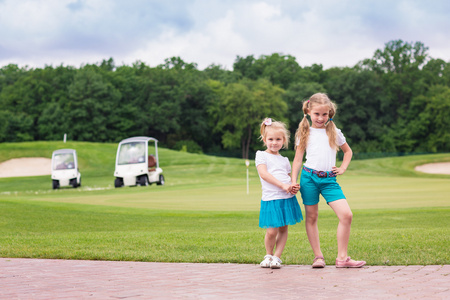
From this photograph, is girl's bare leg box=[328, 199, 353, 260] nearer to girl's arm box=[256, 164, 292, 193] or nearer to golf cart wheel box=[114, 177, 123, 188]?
girl's arm box=[256, 164, 292, 193]

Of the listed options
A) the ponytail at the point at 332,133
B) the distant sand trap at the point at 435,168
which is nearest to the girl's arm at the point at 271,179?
the ponytail at the point at 332,133

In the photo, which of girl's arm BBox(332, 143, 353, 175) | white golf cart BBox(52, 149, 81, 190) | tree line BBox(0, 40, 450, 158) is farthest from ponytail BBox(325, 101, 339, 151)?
tree line BBox(0, 40, 450, 158)

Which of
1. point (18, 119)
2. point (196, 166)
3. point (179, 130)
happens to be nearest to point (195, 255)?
point (196, 166)

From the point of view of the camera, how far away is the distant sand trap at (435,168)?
138 feet

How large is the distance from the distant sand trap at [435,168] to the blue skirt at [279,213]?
3834cm

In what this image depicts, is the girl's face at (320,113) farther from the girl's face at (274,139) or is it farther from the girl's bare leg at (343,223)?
the girl's bare leg at (343,223)

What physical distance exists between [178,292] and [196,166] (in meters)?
37.0

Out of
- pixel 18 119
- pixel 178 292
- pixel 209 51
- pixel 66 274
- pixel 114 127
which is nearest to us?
pixel 178 292

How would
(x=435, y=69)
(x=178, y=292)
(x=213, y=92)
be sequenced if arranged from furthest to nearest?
1. (x=435, y=69)
2. (x=213, y=92)
3. (x=178, y=292)

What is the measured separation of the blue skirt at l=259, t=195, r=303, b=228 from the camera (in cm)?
602

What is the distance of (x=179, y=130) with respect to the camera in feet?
246

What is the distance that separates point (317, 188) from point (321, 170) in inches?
7.9

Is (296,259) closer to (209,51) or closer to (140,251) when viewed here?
(140,251)

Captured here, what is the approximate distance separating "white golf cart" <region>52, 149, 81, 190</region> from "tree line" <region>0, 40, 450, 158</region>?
37.1 m
